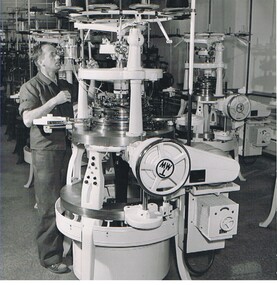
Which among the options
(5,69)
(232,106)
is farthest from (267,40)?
(5,69)

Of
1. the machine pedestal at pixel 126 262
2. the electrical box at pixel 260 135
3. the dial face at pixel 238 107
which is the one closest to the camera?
the machine pedestal at pixel 126 262

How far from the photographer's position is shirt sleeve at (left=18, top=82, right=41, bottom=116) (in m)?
2.37

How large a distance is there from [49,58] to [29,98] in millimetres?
272

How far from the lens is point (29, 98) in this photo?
238 centimetres

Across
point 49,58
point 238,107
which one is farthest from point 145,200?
point 238,107

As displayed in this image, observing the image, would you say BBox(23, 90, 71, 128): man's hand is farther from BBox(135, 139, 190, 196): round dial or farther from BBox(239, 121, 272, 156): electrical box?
BBox(239, 121, 272, 156): electrical box

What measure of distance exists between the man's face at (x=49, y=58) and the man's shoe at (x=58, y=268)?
1169mm

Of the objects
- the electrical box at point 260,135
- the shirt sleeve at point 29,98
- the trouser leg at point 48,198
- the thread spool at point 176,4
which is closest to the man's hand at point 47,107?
the shirt sleeve at point 29,98

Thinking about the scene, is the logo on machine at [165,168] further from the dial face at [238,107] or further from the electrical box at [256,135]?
the electrical box at [256,135]

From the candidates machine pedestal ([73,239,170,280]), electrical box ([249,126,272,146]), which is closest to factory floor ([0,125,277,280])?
machine pedestal ([73,239,170,280])

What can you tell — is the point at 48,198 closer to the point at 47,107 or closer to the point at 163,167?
the point at 47,107

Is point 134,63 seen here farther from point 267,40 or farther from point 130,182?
point 267,40

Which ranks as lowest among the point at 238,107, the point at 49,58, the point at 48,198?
the point at 48,198

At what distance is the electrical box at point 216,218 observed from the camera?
2066 mm
